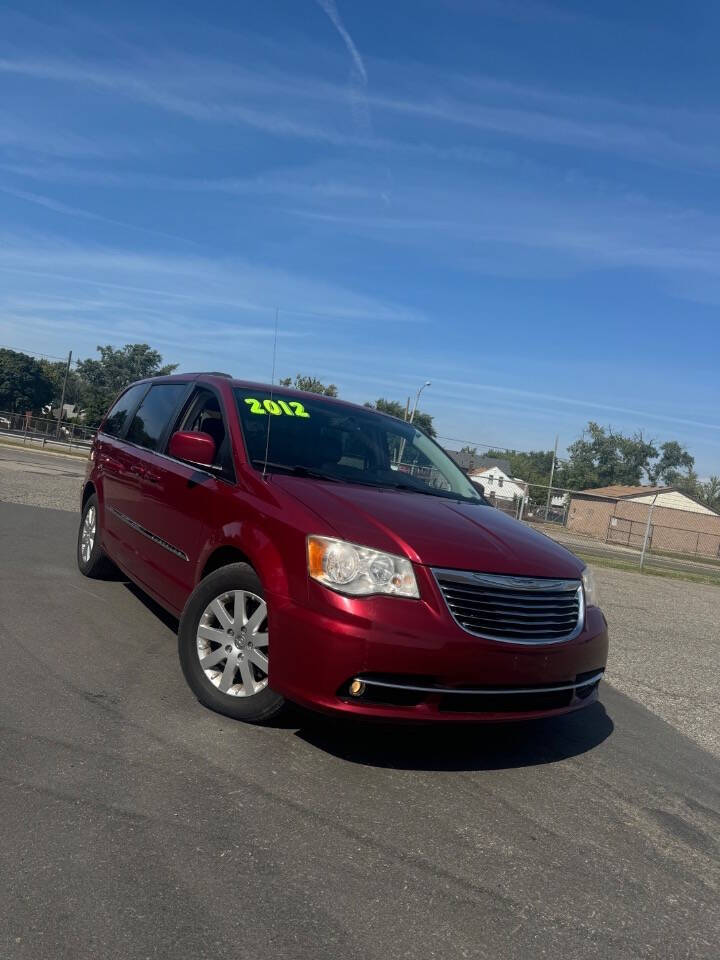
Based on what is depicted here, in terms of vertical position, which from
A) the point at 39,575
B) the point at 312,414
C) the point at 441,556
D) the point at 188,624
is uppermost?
the point at 312,414

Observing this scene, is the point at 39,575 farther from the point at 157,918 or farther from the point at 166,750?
the point at 157,918

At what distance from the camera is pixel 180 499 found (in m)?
5.05

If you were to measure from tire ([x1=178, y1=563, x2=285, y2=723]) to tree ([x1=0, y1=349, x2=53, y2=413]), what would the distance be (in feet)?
240

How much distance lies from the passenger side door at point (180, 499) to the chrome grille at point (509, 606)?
61.3 inches

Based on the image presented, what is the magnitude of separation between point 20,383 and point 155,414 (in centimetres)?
7247

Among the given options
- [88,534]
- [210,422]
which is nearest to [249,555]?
[210,422]

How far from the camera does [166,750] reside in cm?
372

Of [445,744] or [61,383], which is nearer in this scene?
[445,744]

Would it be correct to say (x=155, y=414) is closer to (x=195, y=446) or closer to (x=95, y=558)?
(x=95, y=558)

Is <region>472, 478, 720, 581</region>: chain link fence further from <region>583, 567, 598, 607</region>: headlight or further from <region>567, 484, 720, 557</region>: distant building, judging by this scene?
<region>583, 567, 598, 607</region>: headlight

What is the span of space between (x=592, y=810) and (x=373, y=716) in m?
1.09

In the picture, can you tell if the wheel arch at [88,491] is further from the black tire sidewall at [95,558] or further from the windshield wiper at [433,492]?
the windshield wiper at [433,492]

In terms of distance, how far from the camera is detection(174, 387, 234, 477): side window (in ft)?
15.8

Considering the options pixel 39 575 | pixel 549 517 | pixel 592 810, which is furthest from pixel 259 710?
pixel 549 517
